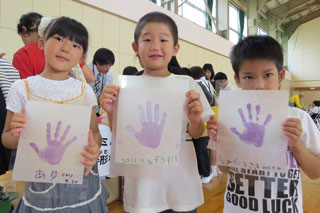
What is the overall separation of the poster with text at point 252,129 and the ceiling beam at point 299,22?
12878mm

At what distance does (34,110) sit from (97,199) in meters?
0.35

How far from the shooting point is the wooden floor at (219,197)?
1.75 metres

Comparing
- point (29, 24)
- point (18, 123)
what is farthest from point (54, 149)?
point (29, 24)

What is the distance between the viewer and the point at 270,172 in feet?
2.45

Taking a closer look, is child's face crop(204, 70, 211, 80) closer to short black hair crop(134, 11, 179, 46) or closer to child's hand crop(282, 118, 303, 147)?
short black hair crop(134, 11, 179, 46)

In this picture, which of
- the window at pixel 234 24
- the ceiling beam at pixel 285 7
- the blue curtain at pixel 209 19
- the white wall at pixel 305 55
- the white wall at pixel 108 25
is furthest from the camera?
the white wall at pixel 305 55

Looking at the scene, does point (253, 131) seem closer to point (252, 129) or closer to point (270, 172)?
point (252, 129)

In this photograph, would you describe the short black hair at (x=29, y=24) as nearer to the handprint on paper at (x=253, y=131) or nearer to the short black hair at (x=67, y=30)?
the short black hair at (x=67, y=30)

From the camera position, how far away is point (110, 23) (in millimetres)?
3482

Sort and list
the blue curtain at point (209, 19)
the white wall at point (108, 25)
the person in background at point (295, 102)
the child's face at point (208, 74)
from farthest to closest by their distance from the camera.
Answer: the blue curtain at point (209, 19) → the child's face at point (208, 74) → the white wall at point (108, 25) → the person in background at point (295, 102)

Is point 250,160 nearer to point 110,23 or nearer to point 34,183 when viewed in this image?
point 34,183

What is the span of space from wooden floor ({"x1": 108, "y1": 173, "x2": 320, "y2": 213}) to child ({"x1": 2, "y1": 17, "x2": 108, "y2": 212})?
109 cm

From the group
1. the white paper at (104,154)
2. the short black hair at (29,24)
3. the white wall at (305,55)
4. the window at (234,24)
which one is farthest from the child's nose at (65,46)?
the white wall at (305,55)

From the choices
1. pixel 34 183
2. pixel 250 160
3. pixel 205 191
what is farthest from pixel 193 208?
pixel 205 191
